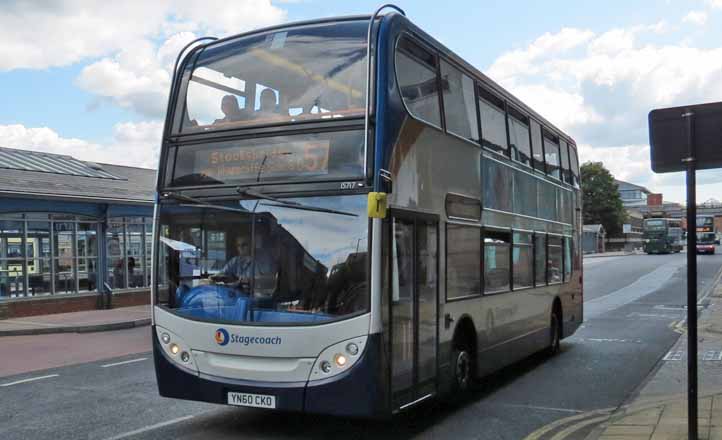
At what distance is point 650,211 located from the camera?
139 m

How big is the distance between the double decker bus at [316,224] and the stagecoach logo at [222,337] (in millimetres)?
17

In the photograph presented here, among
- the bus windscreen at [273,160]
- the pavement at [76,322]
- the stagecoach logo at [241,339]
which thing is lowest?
the pavement at [76,322]

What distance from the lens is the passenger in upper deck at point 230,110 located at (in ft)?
23.7

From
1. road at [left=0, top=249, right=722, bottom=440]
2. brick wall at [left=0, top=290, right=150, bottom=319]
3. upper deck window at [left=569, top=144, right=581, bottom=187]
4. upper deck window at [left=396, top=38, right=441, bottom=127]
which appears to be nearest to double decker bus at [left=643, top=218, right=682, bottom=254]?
brick wall at [left=0, top=290, right=150, bottom=319]

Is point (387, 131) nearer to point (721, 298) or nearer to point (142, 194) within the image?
point (142, 194)

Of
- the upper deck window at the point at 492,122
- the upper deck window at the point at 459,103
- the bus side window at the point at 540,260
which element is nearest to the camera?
the upper deck window at the point at 459,103

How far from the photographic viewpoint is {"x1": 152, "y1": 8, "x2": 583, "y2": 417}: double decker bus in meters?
6.43

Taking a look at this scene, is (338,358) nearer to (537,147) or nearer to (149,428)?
(149,428)

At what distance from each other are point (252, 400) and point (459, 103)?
4.20m

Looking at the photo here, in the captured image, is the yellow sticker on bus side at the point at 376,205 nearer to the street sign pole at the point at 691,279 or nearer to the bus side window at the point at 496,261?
the street sign pole at the point at 691,279

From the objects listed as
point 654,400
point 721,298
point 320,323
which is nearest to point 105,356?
point 320,323

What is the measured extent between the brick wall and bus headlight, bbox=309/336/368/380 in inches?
657

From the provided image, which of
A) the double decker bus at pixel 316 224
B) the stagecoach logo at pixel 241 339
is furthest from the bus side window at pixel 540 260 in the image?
the stagecoach logo at pixel 241 339

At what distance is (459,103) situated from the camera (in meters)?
8.60
